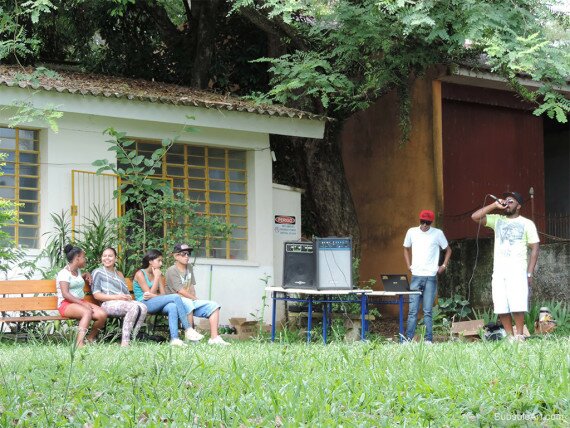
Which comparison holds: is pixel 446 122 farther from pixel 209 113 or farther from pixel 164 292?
pixel 164 292

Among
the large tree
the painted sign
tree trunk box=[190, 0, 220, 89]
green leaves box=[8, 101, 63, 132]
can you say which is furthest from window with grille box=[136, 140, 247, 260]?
tree trunk box=[190, 0, 220, 89]

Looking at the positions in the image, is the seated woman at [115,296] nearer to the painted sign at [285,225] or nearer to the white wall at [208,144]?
the white wall at [208,144]

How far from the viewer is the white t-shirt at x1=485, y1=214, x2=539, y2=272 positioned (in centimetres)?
1146

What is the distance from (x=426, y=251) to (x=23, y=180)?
542 centimetres

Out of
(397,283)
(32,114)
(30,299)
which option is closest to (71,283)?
(30,299)

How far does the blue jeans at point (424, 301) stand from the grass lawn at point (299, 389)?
15.5ft

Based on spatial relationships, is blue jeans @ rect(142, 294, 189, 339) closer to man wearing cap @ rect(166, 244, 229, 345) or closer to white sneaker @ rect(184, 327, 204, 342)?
white sneaker @ rect(184, 327, 204, 342)

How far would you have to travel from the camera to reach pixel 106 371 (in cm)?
717

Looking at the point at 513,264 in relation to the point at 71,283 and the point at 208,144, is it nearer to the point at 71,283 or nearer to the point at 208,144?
the point at 71,283

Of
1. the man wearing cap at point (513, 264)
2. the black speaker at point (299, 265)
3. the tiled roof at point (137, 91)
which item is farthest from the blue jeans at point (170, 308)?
the man wearing cap at point (513, 264)

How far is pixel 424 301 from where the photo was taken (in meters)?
12.9

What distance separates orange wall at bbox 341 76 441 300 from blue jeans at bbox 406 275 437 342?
15.9 feet

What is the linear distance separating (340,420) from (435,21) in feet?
30.2

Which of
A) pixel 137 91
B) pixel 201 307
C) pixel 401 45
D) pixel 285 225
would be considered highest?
pixel 401 45
